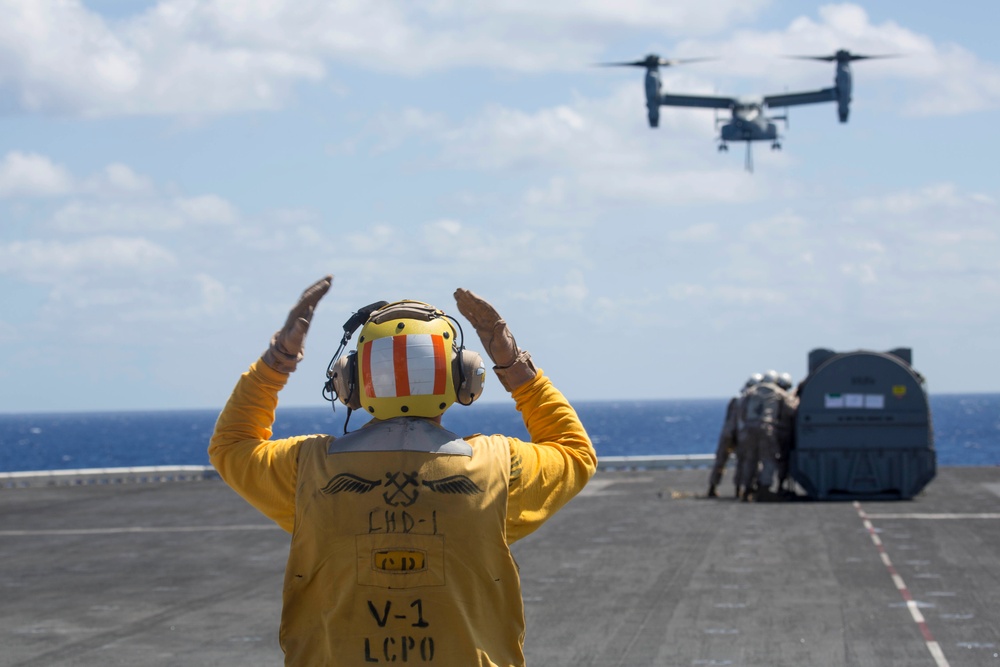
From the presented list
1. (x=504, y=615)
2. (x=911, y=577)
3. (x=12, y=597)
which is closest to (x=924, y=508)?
(x=911, y=577)

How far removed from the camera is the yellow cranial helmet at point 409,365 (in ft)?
12.3

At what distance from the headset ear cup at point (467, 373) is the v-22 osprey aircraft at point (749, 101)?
5333cm

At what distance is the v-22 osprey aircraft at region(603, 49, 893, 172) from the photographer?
56094 millimetres

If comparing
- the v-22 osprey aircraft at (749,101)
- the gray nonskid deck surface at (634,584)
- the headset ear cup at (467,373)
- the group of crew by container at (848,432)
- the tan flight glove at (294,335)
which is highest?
the v-22 osprey aircraft at (749,101)

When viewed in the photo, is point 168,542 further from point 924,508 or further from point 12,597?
point 924,508

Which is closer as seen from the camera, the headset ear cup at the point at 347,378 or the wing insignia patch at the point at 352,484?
the wing insignia patch at the point at 352,484

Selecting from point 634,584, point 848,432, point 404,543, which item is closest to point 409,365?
point 404,543

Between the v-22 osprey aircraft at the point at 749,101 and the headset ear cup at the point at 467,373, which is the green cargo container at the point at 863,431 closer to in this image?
the headset ear cup at the point at 467,373

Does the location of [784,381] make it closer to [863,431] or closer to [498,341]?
[863,431]

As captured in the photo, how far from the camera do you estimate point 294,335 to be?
4062 mm

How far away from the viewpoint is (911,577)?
1303cm

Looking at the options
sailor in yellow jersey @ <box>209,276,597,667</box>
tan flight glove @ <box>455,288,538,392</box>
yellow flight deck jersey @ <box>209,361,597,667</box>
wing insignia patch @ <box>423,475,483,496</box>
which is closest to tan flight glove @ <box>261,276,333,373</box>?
sailor in yellow jersey @ <box>209,276,597,667</box>

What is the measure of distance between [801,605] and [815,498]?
11039 mm

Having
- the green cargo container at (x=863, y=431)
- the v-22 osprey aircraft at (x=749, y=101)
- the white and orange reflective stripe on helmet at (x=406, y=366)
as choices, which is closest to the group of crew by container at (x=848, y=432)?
the green cargo container at (x=863, y=431)
